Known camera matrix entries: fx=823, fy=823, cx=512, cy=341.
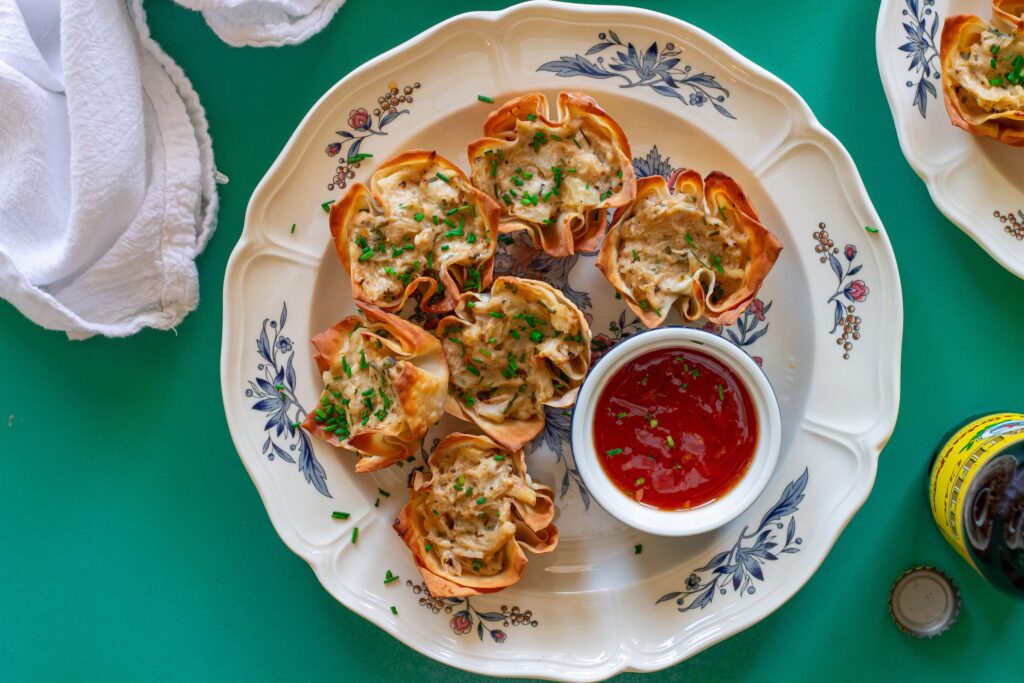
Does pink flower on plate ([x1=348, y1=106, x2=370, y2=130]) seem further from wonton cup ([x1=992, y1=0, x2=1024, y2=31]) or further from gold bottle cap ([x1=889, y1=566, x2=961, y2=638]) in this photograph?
gold bottle cap ([x1=889, y1=566, x2=961, y2=638])

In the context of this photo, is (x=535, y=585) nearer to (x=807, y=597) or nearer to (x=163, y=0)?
(x=807, y=597)

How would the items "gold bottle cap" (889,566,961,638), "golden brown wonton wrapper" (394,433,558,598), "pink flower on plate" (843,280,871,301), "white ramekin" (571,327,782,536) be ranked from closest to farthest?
1. "white ramekin" (571,327,782,536)
2. "golden brown wonton wrapper" (394,433,558,598)
3. "pink flower on plate" (843,280,871,301)
4. "gold bottle cap" (889,566,961,638)

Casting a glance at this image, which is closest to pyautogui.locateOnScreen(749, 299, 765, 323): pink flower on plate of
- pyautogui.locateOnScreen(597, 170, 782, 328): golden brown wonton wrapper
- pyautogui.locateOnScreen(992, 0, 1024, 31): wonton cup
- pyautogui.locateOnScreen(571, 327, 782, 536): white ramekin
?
pyautogui.locateOnScreen(597, 170, 782, 328): golden brown wonton wrapper

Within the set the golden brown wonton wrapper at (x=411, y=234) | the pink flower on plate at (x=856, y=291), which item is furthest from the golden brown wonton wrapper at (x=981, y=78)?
the golden brown wonton wrapper at (x=411, y=234)

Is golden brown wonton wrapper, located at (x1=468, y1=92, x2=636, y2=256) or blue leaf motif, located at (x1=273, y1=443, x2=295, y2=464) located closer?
golden brown wonton wrapper, located at (x1=468, y1=92, x2=636, y2=256)

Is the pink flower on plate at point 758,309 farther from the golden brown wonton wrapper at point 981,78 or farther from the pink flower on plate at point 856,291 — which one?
the golden brown wonton wrapper at point 981,78

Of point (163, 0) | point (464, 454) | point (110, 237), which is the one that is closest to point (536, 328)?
point (464, 454)
